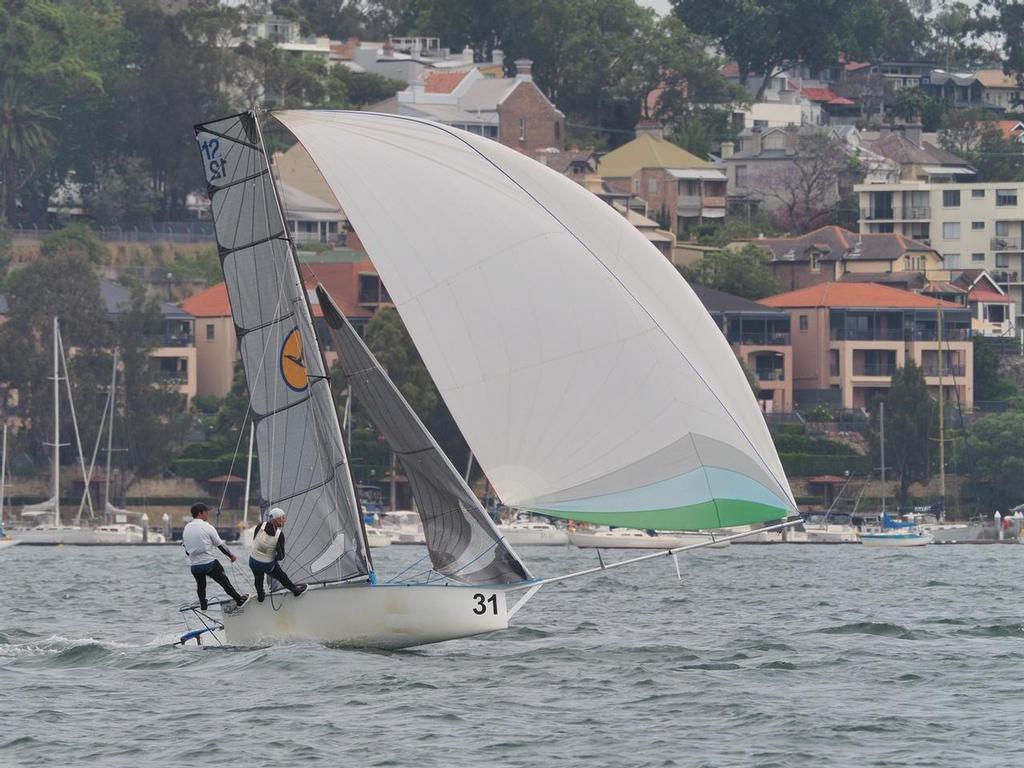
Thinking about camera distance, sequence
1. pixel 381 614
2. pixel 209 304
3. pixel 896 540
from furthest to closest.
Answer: pixel 209 304
pixel 896 540
pixel 381 614

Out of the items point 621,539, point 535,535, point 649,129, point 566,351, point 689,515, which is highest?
point 649,129

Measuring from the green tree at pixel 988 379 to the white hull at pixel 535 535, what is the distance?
2132 cm

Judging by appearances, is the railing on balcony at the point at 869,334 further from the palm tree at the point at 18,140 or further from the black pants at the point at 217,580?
the black pants at the point at 217,580

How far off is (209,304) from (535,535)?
19788 millimetres

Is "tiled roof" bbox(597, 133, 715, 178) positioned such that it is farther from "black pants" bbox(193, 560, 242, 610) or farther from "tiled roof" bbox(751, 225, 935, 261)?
"black pants" bbox(193, 560, 242, 610)

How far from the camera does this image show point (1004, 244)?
95.7 metres

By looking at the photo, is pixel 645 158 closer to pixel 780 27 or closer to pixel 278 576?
pixel 780 27

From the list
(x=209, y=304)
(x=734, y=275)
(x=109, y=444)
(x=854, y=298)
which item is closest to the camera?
(x=109, y=444)

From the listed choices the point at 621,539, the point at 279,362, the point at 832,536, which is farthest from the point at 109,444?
the point at 279,362

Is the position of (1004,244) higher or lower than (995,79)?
lower

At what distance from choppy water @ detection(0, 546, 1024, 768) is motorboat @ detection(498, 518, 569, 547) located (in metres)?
35.1

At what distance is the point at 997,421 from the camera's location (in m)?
71.7

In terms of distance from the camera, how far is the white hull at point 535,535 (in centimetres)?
6172

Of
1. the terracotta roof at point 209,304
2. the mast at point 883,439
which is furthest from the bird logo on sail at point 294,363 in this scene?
the terracotta roof at point 209,304
